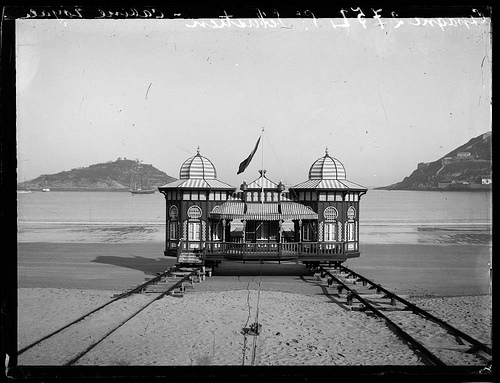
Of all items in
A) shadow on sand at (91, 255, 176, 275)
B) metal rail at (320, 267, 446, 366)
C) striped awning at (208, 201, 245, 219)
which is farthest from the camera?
shadow on sand at (91, 255, 176, 275)

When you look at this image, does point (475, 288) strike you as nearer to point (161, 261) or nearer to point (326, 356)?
point (326, 356)

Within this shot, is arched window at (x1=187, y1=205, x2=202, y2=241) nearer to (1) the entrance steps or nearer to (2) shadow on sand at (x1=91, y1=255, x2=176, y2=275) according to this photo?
(1) the entrance steps

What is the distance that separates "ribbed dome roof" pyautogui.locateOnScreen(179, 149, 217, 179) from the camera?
1753 cm

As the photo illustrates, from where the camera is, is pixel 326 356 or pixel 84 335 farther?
pixel 84 335

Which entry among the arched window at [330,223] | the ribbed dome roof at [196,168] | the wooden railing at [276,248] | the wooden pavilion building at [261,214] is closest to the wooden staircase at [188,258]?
the wooden pavilion building at [261,214]

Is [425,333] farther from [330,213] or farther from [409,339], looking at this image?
[330,213]

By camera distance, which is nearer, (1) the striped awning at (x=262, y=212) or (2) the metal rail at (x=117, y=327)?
(2) the metal rail at (x=117, y=327)

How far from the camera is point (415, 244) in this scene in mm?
34156

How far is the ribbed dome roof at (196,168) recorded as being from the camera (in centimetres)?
1753

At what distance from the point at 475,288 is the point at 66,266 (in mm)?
17208

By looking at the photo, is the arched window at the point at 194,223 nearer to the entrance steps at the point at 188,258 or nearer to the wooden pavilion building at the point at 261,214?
the wooden pavilion building at the point at 261,214

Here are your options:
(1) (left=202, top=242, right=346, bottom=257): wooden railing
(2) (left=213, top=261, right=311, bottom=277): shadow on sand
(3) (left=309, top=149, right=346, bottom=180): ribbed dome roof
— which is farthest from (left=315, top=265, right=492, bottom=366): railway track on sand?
(3) (left=309, top=149, right=346, bottom=180): ribbed dome roof

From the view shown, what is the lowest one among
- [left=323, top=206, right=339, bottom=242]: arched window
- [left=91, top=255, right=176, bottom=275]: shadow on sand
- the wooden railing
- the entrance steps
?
[left=91, top=255, right=176, bottom=275]: shadow on sand
